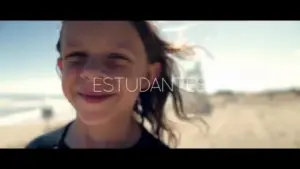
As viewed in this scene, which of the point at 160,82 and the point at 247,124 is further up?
the point at 160,82

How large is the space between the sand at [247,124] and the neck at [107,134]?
5.0 inches

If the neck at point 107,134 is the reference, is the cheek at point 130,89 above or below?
above

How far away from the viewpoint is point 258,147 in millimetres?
2482

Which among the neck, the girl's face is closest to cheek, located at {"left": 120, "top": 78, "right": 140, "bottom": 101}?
the girl's face

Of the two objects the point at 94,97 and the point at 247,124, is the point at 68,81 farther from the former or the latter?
the point at 247,124

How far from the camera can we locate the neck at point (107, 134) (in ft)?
8.13

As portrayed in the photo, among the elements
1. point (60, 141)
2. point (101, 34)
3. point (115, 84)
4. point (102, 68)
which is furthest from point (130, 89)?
point (60, 141)

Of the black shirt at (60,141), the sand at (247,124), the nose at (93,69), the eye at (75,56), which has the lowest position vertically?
the black shirt at (60,141)

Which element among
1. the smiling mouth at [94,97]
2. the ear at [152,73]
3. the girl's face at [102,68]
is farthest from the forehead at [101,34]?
the smiling mouth at [94,97]

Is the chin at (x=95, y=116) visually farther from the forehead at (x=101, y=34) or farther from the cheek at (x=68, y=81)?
the forehead at (x=101, y=34)

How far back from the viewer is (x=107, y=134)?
8.14 feet

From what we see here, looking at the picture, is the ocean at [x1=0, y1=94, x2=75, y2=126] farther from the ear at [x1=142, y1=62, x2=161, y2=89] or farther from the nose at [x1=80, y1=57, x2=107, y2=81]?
the ear at [x1=142, y1=62, x2=161, y2=89]

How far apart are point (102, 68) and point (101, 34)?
189 mm
